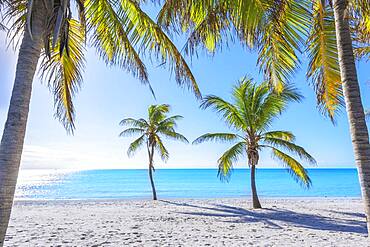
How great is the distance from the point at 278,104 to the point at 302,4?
7.03m

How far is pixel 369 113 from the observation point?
1636 centimetres

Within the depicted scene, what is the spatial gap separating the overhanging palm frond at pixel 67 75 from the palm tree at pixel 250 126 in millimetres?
6022

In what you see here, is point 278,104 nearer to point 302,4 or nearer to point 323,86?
point 323,86

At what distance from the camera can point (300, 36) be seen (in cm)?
379

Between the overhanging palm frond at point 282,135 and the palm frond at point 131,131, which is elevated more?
the palm frond at point 131,131

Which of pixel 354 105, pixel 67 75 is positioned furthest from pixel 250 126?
pixel 354 105

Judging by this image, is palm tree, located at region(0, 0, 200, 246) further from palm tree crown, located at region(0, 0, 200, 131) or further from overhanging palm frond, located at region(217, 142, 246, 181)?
overhanging palm frond, located at region(217, 142, 246, 181)

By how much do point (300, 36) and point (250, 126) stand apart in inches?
284

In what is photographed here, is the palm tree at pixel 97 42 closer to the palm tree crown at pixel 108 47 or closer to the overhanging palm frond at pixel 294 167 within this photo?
the palm tree crown at pixel 108 47

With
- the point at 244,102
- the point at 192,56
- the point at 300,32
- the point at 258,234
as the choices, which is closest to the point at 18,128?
the point at 192,56

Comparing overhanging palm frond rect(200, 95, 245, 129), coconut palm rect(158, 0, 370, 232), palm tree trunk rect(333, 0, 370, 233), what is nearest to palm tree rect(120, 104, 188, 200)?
overhanging palm frond rect(200, 95, 245, 129)

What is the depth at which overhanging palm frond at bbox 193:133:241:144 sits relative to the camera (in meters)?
11.1

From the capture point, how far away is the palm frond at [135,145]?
580 inches

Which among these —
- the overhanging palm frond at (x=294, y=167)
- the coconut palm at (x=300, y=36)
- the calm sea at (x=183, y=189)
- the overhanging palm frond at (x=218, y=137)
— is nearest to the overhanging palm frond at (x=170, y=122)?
the overhanging palm frond at (x=218, y=137)
